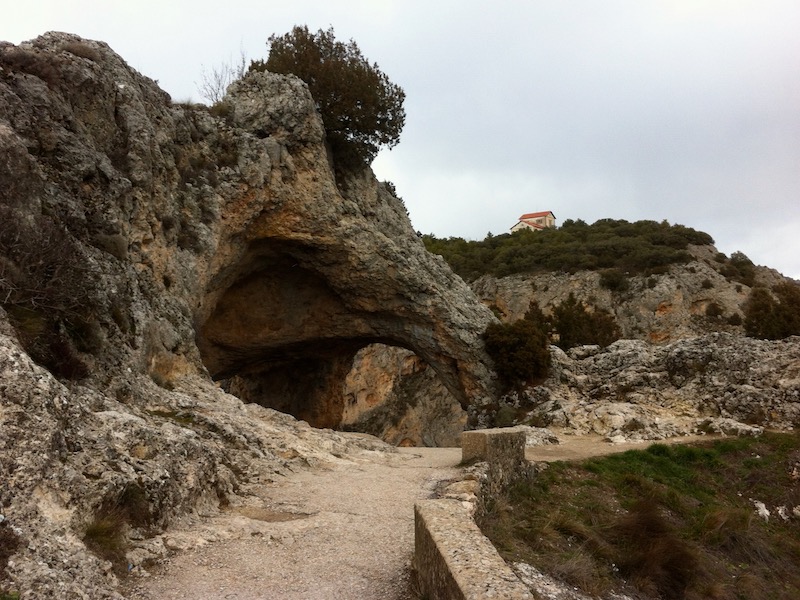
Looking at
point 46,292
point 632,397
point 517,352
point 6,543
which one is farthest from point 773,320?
point 6,543

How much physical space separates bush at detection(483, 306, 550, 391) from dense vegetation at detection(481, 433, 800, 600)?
742cm

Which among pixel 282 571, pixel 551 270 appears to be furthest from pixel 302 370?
pixel 551 270

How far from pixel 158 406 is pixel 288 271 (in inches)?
517

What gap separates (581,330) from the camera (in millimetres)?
29750

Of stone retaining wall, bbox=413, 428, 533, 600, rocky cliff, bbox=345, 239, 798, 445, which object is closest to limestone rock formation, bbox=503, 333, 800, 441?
rocky cliff, bbox=345, 239, 798, 445

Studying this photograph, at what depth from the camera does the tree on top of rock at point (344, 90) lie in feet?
74.0

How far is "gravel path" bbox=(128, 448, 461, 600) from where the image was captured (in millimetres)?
5352

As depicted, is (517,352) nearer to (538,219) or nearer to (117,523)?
(117,523)

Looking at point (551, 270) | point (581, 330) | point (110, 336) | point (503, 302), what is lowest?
point (110, 336)

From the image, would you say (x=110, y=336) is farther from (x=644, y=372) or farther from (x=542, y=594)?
(x=644, y=372)

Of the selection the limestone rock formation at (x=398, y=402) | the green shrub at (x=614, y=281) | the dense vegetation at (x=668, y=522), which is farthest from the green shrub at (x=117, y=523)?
the green shrub at (x=614, y=281)

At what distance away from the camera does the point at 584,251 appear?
53.3 metres

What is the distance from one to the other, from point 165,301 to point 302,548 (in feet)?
31.2

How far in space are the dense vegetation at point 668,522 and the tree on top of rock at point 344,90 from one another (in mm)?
15504
